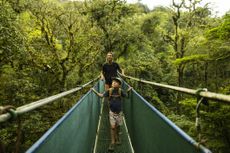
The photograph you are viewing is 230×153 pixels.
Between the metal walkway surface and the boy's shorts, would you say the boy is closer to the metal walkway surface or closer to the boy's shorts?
the boy's shorts

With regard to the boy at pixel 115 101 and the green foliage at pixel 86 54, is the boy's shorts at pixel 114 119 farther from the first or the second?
the green foliage at pixel 86 54

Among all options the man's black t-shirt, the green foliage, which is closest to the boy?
the green foliage

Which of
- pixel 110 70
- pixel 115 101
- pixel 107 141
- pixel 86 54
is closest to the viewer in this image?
pixel 115 101

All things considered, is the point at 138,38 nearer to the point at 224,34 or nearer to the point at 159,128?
the point at 224,34

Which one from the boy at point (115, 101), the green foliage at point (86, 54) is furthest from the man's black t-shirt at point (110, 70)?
the boy at point (115, 101)

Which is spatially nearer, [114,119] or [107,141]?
[114,119]

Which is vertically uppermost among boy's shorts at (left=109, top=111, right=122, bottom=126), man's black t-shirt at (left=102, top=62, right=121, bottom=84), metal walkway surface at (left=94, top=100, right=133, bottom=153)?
man's black t-shirt at (left=102, top=62, right=121, bottom=84)

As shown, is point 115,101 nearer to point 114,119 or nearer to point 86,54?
point 114,119

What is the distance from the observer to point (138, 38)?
23.3m

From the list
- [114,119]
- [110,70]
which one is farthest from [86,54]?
[114,119]

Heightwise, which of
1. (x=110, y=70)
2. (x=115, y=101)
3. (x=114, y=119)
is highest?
(x=110, y=70)

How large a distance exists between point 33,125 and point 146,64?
1006cm

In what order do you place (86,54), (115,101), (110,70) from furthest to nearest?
(86,54) < (110,70) < (115,101)

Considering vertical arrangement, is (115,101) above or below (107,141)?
above
